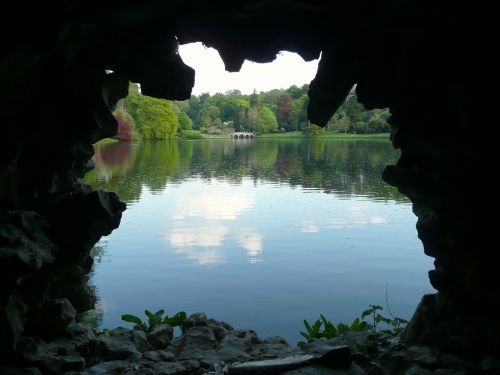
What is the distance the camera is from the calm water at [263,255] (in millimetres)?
10406

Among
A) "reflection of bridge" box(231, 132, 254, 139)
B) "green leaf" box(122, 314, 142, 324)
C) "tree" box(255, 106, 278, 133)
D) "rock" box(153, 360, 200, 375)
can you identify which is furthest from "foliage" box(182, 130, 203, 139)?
"rock" box(153, 360, 200, 375)

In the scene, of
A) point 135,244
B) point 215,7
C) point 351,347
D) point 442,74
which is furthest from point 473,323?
point 135,244

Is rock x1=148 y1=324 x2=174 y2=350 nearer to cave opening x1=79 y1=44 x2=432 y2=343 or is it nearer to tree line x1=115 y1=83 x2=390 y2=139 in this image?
cave opening x1=79 y1=44 x2=432 y2=343

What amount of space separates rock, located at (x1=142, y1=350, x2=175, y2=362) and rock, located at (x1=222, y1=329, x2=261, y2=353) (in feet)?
Result: 3.00

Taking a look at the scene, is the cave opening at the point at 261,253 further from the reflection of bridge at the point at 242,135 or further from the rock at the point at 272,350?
the reflection of bridge at the point at 242,135

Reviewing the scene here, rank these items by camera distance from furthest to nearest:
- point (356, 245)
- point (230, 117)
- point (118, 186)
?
point (230, 117), point (118, 186), point (356, 245)

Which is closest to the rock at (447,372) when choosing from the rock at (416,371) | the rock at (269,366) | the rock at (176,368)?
the rock at (416,371)

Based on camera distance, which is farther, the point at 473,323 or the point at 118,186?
the point at 118,186

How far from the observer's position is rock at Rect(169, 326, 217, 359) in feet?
21.3

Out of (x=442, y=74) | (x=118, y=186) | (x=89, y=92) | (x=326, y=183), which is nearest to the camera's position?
(x=442, y=74)

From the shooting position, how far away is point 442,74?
5.15m

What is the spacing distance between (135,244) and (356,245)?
644cm

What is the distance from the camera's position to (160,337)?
7449mm

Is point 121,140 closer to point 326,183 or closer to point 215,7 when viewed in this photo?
point 326,183
